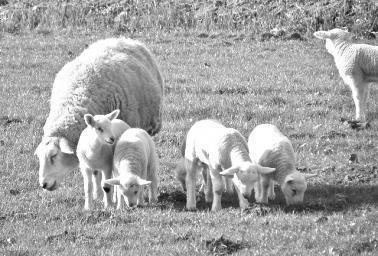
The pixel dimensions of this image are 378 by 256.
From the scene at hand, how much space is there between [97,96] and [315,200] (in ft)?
9.68

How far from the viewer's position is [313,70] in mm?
16594

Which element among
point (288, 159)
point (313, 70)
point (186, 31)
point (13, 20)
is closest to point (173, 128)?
point (288, 159)

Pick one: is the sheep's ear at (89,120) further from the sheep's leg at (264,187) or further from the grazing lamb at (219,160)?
the sheep's leg at (264,187)

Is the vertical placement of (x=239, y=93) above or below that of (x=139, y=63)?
below

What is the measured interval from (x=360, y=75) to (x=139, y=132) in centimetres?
459

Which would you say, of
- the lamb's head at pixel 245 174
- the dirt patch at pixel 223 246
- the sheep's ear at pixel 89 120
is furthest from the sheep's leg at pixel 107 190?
the dirt patch at pixel 223 246

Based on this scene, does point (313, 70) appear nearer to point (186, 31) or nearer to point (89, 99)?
point (186, 31)

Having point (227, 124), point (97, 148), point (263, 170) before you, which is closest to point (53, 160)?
point (97, 148)

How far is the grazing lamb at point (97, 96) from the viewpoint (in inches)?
397

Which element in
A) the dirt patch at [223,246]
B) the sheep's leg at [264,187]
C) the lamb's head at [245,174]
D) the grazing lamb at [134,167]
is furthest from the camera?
the sheep's leg at [264,187]

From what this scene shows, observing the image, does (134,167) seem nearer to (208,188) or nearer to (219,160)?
(219,160)

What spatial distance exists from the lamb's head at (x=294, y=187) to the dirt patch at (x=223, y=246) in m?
1.63

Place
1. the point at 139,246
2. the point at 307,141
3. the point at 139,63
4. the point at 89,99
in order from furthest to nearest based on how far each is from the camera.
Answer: the point at 307,141
the point at 139,63
the point at 89,99
the point at 139,246

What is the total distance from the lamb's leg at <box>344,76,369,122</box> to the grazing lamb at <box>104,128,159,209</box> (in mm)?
4325
